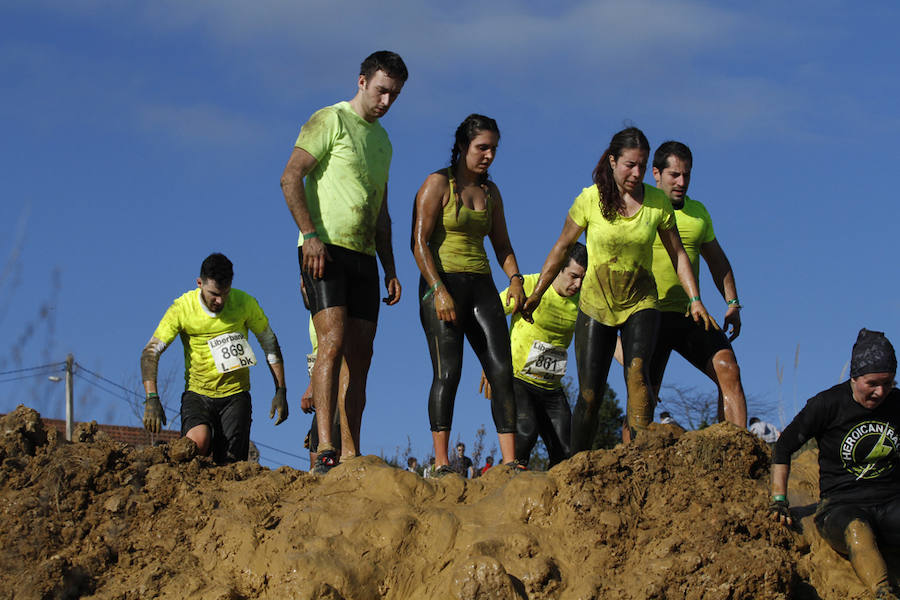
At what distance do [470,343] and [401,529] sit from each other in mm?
1830

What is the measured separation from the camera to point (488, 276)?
23.1 feet

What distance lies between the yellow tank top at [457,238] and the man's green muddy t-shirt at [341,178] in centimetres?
44

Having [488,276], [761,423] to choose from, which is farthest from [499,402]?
[761,423]

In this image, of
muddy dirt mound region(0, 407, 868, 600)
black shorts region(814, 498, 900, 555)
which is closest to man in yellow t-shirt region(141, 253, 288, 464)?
muddy dirt mound region(0, 407, 868, 600)

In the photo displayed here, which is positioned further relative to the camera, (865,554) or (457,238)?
(457,238)

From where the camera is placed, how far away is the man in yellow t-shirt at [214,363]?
780cm

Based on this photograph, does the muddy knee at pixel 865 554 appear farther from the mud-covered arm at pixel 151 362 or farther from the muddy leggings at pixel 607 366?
the mud-covered arm at pixel 151 362

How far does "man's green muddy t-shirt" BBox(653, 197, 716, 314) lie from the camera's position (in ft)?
24.9

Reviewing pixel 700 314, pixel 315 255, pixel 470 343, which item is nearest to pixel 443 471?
pixel 470 343

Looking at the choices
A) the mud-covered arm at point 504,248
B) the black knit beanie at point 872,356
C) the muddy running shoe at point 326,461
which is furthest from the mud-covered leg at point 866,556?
the muddy running shoe at point 326,461

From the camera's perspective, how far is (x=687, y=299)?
761cm

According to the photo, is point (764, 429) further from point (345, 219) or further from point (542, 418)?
point (345, 219)

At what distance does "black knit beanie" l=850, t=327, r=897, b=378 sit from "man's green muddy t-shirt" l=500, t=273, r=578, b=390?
3055mm

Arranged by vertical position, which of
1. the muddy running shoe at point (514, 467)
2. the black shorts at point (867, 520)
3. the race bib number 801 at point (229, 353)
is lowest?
the black shorts at point (867, 520)
